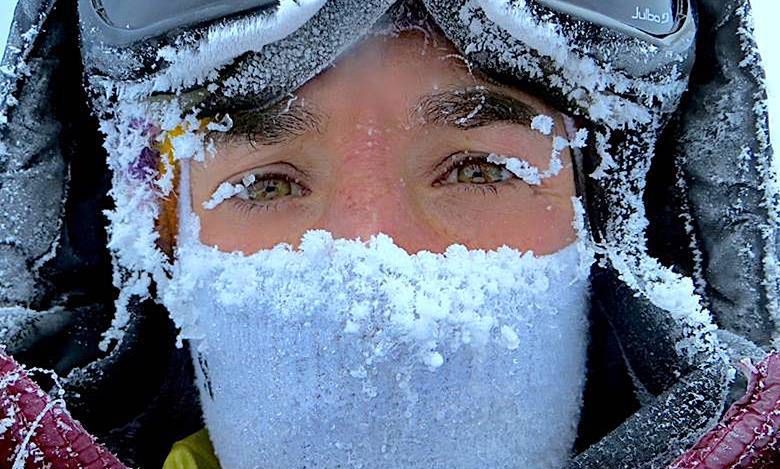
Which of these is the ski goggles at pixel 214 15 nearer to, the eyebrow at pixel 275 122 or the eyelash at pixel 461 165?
the eyebrow at pixel 275 122

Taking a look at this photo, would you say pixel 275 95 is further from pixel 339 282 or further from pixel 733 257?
pixel 733 257

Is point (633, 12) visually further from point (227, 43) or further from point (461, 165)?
point (227, 43)

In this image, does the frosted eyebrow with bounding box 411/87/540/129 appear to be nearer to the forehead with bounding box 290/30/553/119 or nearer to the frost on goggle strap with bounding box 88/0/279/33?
the forehead with bounding box 290/30/553/119

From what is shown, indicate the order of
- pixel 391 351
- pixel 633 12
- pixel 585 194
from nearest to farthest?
pixel 391 351 → pixel 633 12 → pixel 585 194

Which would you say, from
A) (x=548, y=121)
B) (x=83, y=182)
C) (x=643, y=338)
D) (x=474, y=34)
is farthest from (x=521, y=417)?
(x=83, y=182)

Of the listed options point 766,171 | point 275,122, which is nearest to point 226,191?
point 275,122

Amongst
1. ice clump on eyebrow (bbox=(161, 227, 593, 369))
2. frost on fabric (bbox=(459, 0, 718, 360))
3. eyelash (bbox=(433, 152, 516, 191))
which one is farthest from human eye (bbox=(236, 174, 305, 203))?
frost on fabric (bbox=(459, 0, 718, 360))
